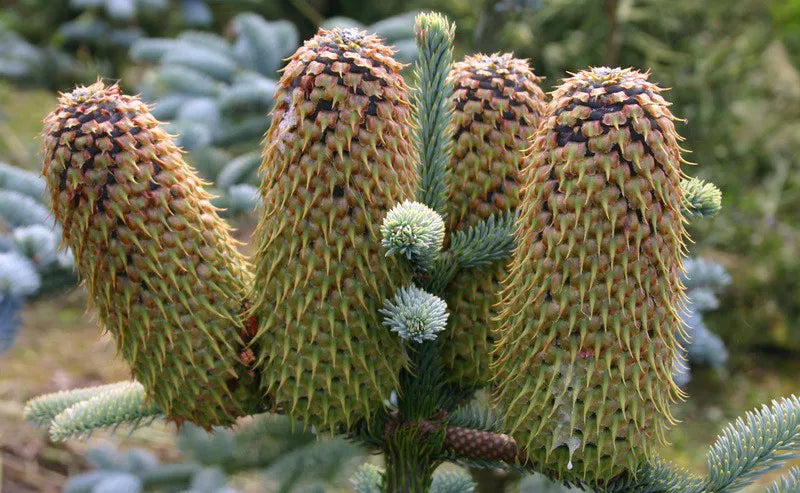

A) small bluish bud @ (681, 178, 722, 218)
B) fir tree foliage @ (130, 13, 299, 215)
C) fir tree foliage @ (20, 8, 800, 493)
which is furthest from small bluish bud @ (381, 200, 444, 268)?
fir tree foliage @ (130, 13, 299, 215)

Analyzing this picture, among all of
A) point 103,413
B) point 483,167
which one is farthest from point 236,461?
point 483,167

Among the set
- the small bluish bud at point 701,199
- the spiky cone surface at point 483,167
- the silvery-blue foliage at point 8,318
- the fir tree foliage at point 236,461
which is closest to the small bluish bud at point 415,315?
the spiky cone surface at point 483,167

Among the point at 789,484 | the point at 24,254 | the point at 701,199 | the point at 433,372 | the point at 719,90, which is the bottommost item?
the point at 789,484

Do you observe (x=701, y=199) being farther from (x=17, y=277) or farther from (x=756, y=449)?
(x=17, y=277)

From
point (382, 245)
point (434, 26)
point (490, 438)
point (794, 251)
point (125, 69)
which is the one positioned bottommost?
point (490, 438)

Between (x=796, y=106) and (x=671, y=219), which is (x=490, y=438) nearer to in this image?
(x=671, y=219)

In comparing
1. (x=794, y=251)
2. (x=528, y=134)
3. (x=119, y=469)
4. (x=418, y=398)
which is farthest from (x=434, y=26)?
(x=794, y=251)

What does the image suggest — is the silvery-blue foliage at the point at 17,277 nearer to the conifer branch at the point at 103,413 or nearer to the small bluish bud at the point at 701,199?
the conifer branch at the point at 103,413
